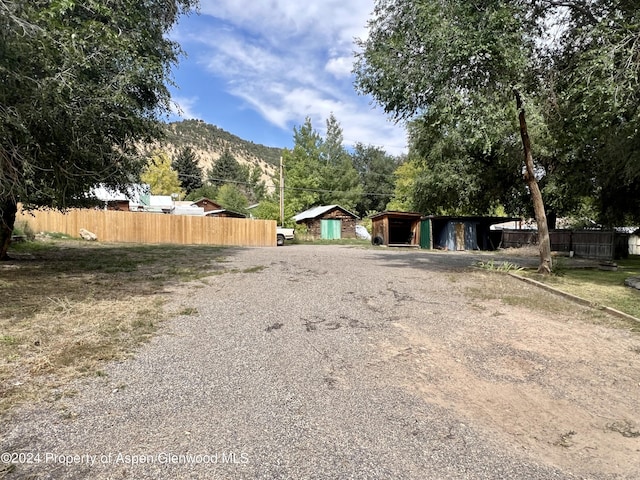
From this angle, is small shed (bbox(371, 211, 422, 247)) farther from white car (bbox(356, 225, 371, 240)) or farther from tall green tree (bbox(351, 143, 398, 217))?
tall green tree (bbox(351, 143, 398, 217))

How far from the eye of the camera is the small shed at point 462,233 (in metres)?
26.2

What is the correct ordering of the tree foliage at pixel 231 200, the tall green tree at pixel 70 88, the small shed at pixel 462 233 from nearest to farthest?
the tall green tree at pixel 70 88, the small shed at pixel 462 233, the tree foliage at pixel 231 200

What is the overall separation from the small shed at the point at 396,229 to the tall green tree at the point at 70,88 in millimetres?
21866

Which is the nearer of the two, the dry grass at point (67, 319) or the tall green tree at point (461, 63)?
the dry grass at point (67, 319)

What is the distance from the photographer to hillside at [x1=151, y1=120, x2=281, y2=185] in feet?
280

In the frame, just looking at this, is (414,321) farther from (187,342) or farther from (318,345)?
(187,342)

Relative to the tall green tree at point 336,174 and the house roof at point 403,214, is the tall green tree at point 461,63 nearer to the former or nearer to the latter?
the house roof at point 403,214

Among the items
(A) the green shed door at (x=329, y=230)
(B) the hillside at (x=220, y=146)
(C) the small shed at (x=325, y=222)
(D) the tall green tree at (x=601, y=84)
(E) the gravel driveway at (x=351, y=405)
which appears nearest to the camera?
(E) the gravel driveway at (x=351, y=405)

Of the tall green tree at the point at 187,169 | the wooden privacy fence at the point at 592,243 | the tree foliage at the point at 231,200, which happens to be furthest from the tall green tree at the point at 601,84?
the tall green tree at the point at 187,169

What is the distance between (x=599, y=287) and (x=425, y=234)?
1898 cm

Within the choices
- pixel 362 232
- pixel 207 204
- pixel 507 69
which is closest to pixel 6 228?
pixel 507 69

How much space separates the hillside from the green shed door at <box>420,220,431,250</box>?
5911 cm

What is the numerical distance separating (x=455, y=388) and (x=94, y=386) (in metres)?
3.12

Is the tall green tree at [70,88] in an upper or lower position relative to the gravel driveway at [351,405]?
upper
